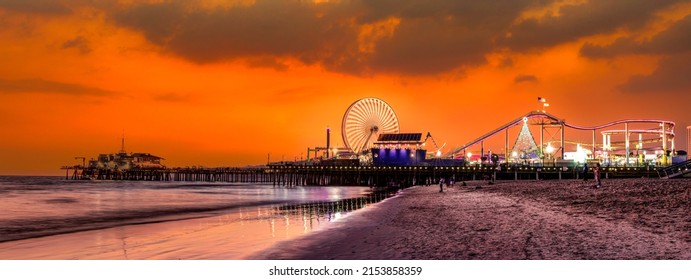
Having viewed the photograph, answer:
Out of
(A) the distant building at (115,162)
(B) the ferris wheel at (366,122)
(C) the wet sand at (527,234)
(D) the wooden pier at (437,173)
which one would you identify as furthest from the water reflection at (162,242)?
(A) the distant building at (115,162)

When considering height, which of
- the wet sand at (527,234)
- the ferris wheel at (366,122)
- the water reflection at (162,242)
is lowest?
the water reflection at (162,242)

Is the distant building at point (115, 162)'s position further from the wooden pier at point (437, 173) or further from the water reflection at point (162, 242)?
the water reflection at point (162, 242)

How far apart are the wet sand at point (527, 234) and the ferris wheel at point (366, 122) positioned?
96504mm

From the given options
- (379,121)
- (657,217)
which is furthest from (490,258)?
(379,121)

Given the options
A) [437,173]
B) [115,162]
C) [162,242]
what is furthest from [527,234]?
[115,162]

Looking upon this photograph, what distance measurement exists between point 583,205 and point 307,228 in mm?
9667

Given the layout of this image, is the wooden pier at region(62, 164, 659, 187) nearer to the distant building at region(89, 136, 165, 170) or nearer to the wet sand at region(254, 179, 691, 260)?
the wet sand at region(254, 179, 691, 260)

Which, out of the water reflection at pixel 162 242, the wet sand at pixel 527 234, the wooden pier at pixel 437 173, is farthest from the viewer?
the wooden pier at pixel 437 173

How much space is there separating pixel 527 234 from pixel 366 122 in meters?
105

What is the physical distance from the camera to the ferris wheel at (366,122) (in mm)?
117562

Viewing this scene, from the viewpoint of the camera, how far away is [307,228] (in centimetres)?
1980

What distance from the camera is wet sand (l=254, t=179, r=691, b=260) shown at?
11062mm

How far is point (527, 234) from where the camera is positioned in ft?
44.7
